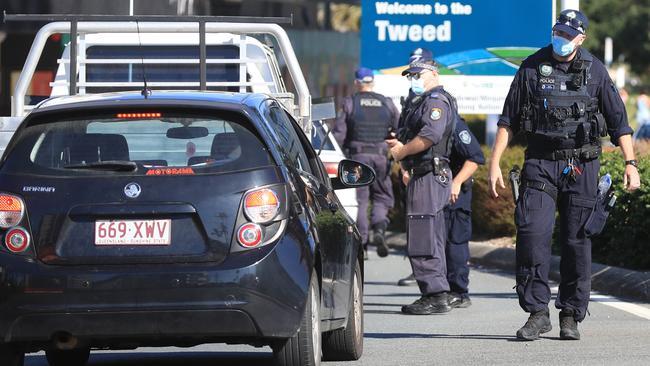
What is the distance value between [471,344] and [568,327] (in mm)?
580

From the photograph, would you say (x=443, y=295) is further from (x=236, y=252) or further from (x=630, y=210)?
(x=236, y=252)

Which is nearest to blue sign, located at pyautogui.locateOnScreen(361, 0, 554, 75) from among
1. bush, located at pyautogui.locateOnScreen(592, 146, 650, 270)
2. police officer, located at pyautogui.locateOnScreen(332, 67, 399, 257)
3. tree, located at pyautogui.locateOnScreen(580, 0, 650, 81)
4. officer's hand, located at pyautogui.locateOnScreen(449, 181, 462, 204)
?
police officer, located at pyautogui.locateOnScreen(332, 67, 399, 257)

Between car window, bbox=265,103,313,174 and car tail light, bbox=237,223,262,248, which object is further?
car window, bbox=265,103,313,174

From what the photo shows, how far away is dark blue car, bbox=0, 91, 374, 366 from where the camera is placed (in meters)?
6.64

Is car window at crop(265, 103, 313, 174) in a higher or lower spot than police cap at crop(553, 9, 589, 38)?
lower

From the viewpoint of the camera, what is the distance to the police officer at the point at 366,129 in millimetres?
15609

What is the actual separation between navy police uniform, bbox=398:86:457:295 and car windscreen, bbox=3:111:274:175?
383 cm

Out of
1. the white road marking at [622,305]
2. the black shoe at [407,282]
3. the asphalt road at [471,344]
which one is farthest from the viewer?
the black shoe at [407,282]

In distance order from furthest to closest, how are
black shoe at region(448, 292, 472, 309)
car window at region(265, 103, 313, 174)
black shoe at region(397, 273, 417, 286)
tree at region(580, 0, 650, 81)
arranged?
tree at region(580, 0, 650, 81), black shoe at region(397, 273, 417, 286), black shoe at region(448, 292, 472, 309), car window at region(265, 103, 313, 174)

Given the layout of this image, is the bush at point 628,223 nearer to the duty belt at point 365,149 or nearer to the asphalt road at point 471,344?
the asphalt road at point 471,344

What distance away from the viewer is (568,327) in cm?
900

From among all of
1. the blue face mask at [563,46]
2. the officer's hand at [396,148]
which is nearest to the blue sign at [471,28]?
the officer's hand at [396,148]

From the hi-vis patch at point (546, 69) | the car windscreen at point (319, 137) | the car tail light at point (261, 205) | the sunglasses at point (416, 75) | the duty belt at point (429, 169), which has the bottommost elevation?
the car windscreen at point (319, 137)

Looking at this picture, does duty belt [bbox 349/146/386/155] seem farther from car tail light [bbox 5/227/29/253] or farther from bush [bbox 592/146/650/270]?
car tail light [bbox 5/227/29/253]
